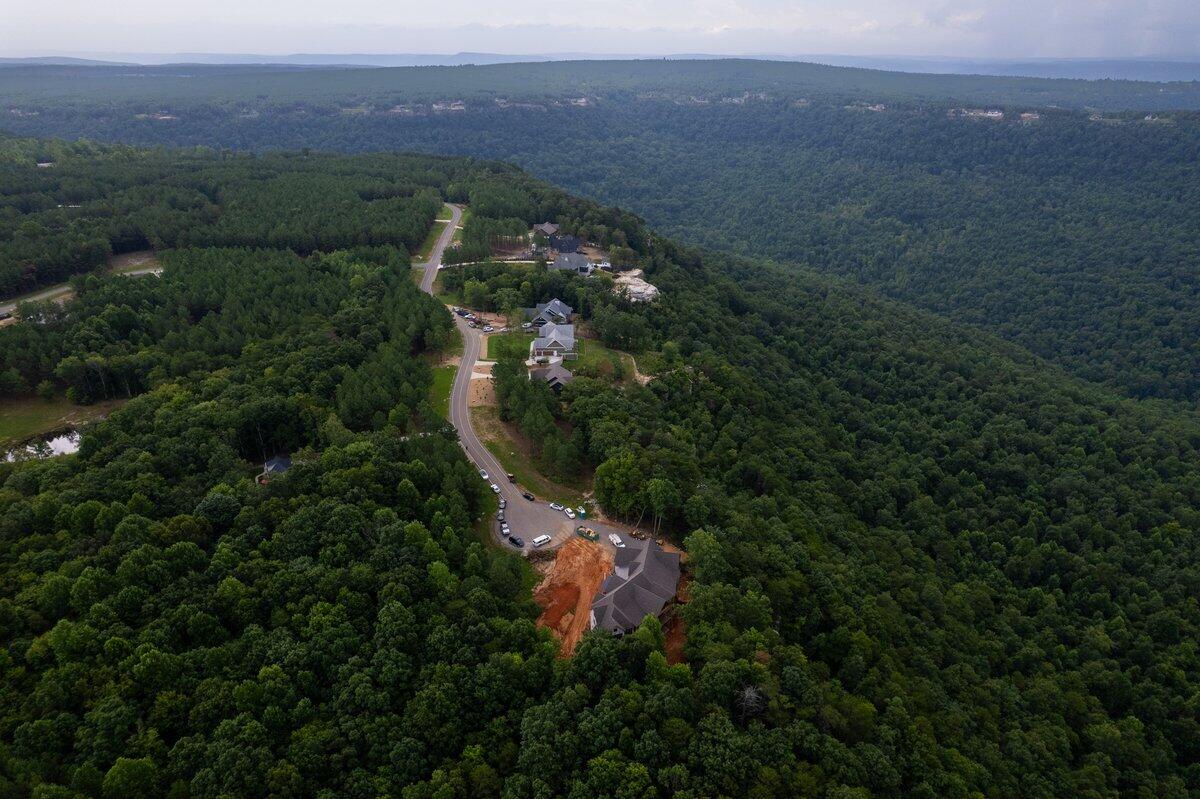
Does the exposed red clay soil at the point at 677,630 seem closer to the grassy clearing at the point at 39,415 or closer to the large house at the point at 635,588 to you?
the large house at the point at 635,588

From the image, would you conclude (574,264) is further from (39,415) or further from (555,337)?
(39,415)

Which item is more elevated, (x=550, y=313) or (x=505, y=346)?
(x=550, y=313)

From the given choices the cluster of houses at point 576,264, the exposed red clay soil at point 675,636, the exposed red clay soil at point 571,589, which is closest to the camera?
the exposed red clay soil at point 675,636

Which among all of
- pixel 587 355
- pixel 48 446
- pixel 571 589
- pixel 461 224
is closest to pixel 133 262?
pixel 48 446

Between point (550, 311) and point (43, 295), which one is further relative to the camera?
point (550, 311)

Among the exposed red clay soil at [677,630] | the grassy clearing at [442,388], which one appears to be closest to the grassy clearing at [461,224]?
the grassy clearing at [442,388]

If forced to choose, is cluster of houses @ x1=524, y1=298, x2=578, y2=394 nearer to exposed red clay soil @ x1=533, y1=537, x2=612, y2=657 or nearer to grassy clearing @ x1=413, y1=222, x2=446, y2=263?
exposed red clay soil @ x1=533, y1=537, x2=612, y2=657
